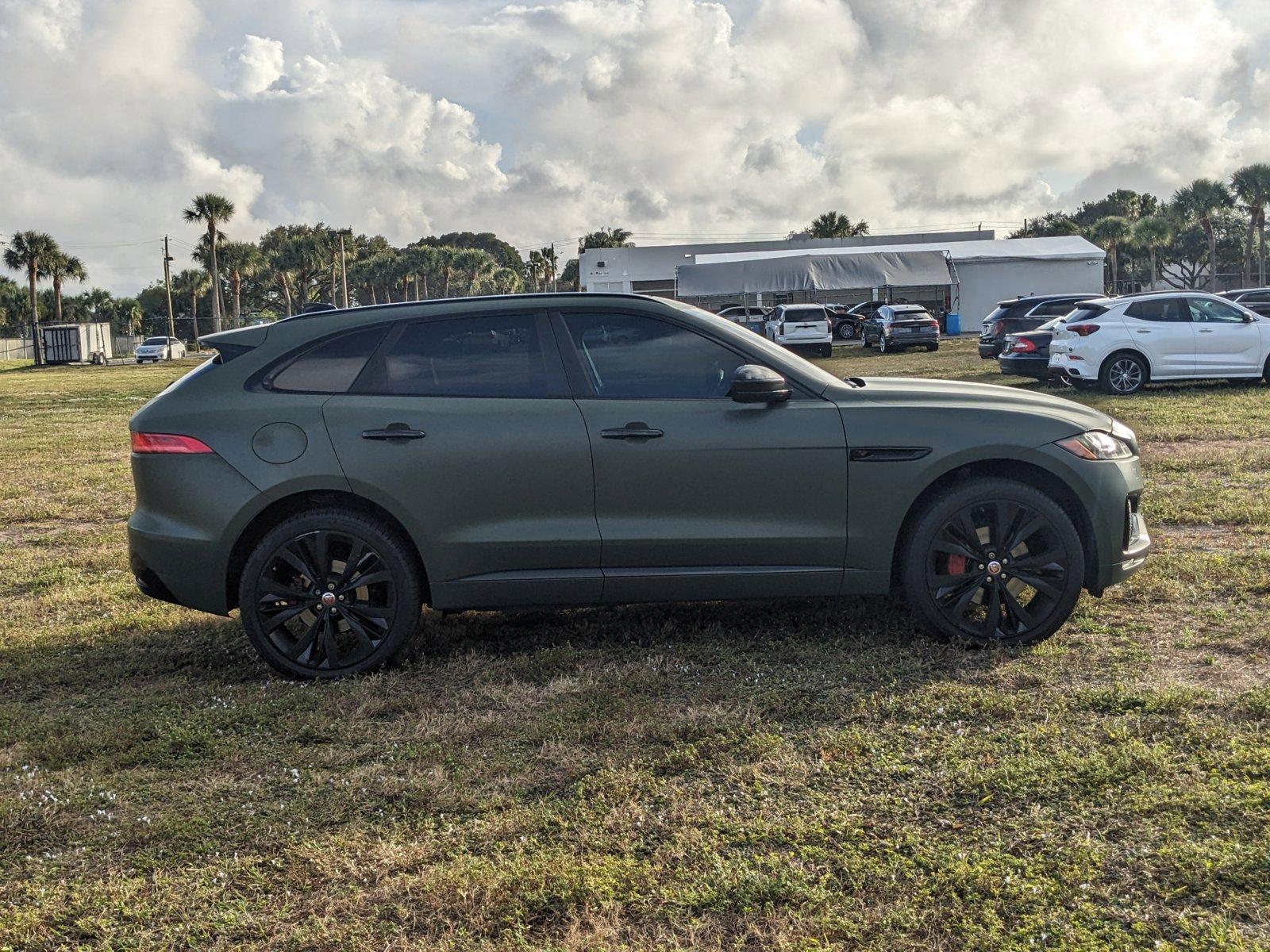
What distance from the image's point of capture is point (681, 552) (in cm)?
509

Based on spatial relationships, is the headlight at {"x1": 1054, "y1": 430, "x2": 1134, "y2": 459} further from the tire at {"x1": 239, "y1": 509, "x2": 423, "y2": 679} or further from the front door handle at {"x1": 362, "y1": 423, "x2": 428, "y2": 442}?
the tire at {"x1": 239, "y1": 509, "x2": 423, "y2": 679}

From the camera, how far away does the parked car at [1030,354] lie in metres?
19.5

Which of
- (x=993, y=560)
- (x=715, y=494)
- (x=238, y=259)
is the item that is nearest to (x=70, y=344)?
(x=238, y=259)

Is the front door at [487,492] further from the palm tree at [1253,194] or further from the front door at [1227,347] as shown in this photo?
the palm tree at [1253,194]

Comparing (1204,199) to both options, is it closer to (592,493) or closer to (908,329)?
(908,329)

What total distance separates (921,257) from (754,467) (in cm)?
4939

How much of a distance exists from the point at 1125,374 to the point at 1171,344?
0.78 meters

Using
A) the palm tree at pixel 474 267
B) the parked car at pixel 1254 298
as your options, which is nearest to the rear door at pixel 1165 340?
the parked car at pixel 1254 298

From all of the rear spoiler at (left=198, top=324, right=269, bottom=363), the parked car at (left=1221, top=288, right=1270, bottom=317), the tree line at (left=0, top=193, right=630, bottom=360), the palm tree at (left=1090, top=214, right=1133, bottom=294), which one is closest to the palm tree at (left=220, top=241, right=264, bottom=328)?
the tree line at (left=0, top=193, right=630, bottom=360)

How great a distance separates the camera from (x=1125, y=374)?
17.5m

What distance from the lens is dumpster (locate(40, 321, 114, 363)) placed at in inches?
2089

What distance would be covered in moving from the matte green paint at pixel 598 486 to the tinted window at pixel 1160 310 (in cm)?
1372

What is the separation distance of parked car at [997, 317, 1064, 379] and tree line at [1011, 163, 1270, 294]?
148 feet

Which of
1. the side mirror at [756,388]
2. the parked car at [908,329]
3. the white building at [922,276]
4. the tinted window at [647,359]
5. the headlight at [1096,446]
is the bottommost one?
the headlight at [1096,446]
